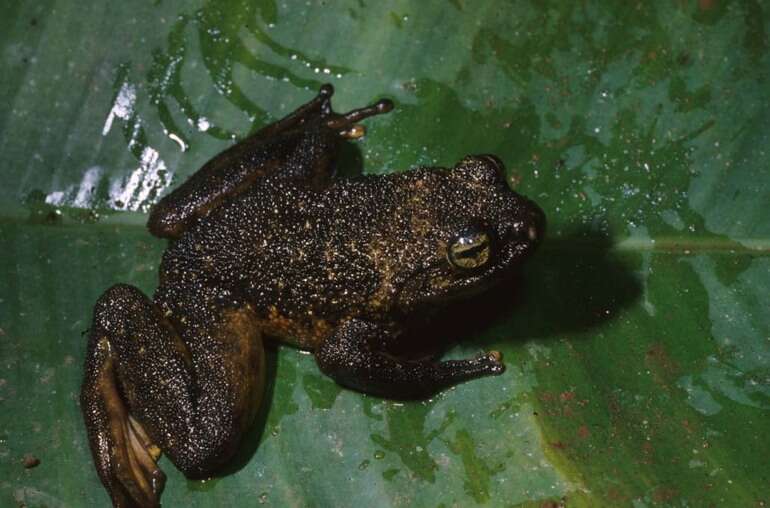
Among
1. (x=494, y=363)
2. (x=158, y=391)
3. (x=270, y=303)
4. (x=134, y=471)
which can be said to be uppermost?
(x=494, y=363)

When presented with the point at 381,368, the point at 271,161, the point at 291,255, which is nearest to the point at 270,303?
the point at 291,255

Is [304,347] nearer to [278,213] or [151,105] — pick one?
[278,213]

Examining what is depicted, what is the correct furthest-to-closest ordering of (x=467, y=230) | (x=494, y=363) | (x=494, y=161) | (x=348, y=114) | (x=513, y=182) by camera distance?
(x=348, y=114) < (x=513, y=182) < (x=494, y=363) < (x=494, y=161) < (x=467, y=230)

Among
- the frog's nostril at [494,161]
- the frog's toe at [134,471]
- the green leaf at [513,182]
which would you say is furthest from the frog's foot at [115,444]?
the frog's nostril at [494,161]

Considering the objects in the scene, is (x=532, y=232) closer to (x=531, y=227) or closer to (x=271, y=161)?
(x=531, y=227)

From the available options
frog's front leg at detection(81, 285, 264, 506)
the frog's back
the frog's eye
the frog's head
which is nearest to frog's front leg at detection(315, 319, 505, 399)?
the frog's back

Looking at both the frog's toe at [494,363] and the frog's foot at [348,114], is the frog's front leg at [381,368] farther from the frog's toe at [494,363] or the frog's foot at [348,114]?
the frog's foot at [348,114]

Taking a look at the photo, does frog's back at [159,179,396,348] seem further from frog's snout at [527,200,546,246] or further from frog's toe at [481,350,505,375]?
frog's snout at [527,200,546,246]

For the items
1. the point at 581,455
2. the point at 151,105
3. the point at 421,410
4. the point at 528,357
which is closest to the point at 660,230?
the point at 528,357
